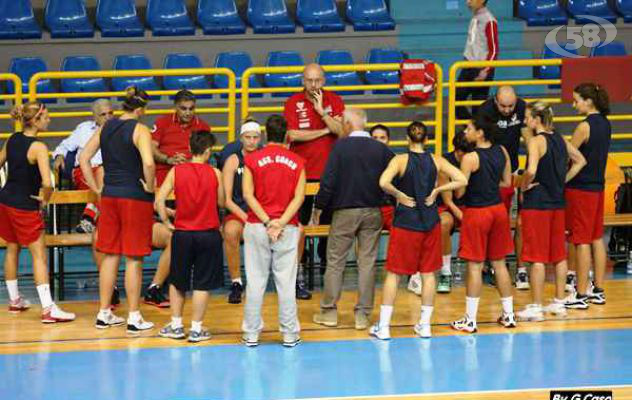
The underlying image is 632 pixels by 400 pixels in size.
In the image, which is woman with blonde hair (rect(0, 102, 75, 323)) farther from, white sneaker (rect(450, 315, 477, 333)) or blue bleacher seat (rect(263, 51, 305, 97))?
blue bleacher seat (rect(263, 51, 305, 97))

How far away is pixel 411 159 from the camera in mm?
8836

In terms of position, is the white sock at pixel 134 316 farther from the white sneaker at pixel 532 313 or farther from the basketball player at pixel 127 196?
the white sneaker at pixel 532 313

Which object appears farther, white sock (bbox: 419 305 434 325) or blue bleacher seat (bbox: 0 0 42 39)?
blue bleacher seat (bbox: 0 0 42 39)

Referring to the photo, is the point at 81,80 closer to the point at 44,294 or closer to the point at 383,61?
the point at 383,61

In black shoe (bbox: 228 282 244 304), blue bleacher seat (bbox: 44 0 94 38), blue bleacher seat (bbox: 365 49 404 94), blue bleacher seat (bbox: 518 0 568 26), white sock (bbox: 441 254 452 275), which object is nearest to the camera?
black shoe (bbox: 228 282 244 304)

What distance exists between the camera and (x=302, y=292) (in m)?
10.4

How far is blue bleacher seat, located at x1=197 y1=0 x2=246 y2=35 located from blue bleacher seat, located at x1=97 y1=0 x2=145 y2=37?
0.92m

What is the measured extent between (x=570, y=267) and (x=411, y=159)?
104 inches

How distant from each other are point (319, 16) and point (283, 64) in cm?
148

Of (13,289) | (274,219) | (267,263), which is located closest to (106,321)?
(13,289)

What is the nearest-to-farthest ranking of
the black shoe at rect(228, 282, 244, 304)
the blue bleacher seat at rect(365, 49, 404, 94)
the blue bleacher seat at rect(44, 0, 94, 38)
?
the black shoe at rect(228, 282, 244, 304) → the blue bleacher seat at rect(365, 49, 404, 94) → the blue bleacher seat at rect(44, 0, 94, 38)

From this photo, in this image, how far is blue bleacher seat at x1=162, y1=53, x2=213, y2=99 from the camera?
603 inches

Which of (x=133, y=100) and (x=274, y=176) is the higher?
(x=133, y=100)

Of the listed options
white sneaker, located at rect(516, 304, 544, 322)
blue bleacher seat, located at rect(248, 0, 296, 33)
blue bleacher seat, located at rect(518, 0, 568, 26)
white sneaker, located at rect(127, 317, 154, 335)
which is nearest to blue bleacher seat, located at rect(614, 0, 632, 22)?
blue bleacher seat, located at rect(518, 0, 568, 26)
